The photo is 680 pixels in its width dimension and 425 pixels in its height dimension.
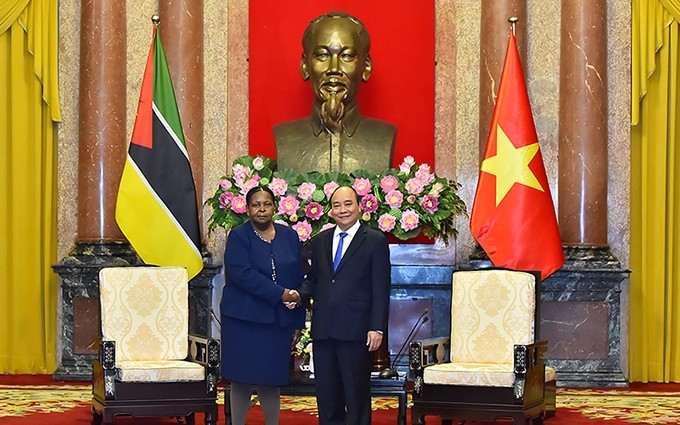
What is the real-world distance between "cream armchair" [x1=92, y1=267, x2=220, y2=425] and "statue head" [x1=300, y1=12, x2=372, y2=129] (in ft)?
6.97

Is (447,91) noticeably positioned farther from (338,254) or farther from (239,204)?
(338,254)

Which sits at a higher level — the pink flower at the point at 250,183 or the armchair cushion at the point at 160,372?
the pink flower at the point at 250,183

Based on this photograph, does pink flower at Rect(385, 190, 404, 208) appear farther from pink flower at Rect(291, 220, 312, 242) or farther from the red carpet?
the red carpet

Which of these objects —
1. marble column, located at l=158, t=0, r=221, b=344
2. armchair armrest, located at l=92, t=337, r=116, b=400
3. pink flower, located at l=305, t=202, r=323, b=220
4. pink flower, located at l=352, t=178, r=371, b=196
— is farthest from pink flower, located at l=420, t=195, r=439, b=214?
marble column, located at l=158, t=0, r=221, b=344

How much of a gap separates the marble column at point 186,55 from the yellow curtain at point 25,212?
3.58 feet

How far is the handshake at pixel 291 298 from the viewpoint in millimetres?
6203

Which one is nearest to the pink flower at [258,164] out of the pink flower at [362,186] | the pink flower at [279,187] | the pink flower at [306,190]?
the pink flower at [279,187]

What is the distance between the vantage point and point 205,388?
7066 mm

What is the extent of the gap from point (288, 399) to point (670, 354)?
333cm

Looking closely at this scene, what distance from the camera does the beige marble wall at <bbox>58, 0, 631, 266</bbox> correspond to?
987 centimetres

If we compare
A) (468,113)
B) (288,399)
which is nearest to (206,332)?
(288,399)

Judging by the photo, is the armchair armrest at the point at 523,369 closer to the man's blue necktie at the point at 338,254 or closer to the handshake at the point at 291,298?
the man's blue necktie at the point at 338,254

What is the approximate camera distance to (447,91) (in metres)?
10.1

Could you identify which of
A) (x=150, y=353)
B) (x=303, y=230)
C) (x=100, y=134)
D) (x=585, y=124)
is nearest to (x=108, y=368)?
(x=150, y=353)
